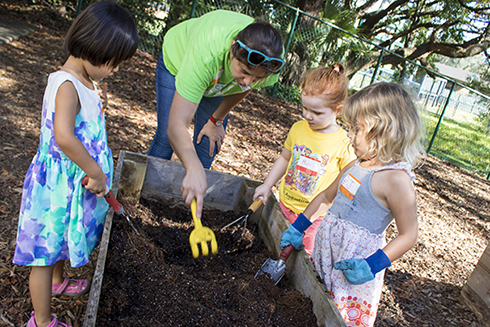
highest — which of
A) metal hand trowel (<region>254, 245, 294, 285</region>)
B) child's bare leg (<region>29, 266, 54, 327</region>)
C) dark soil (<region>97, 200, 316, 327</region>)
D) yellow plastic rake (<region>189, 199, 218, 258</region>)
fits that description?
yellow plastic rake (<region>189, 199, 218, 258</region>)

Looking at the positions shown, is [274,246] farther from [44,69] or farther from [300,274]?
[44,69]

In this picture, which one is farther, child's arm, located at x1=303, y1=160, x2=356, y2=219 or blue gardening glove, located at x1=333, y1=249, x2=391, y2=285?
child's arm, located at x1=303, y1=160, x2=356, y2=219

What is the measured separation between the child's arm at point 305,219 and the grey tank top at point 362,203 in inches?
4.8

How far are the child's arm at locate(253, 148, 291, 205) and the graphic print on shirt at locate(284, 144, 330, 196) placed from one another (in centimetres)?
7

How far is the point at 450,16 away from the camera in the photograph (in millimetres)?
11250

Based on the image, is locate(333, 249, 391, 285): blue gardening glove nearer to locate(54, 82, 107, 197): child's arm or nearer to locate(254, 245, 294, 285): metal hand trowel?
locate(254, 245, 294, 285): metal hand trowel

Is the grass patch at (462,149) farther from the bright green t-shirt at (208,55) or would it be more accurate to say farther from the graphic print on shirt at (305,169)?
the bright green t-shirt at (208,55)

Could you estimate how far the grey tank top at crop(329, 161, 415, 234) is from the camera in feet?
5.33

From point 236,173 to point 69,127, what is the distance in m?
2.94

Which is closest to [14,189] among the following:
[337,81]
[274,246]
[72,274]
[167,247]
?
[72,274]

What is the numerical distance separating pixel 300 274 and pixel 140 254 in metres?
0.80

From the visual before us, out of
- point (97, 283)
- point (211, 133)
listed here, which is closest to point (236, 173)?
point (211, 133)

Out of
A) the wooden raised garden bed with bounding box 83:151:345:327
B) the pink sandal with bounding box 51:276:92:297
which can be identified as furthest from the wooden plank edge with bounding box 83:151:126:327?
the pink sandal with bounding box 51:276:92:297

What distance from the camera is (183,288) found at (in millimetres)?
1562
